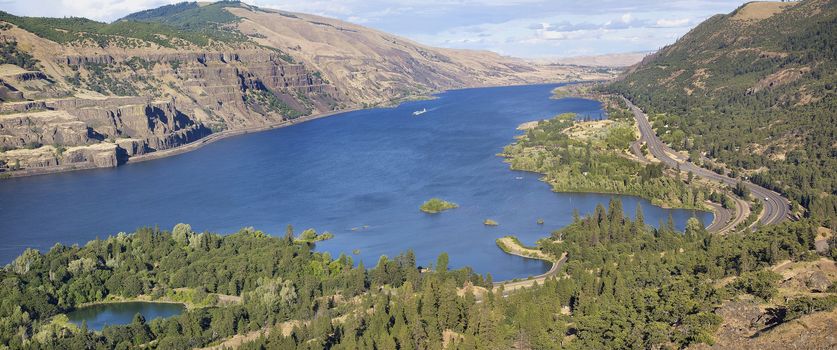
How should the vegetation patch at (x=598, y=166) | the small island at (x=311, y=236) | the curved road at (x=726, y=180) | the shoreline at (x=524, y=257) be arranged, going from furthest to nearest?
1. the vegetation patch at (x=598, y=166)
2. the curved road at (x=726, y=180)
3. the small island at (x=311, y=236)
4. the shoreline at (x=524, y=257)

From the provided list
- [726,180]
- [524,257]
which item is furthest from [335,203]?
[726,180]

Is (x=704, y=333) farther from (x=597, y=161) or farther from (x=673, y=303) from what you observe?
(x=597, y=161)

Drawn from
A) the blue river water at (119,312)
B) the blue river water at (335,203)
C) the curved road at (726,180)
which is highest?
the curved road at (726,180)

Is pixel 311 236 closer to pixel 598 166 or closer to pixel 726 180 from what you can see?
pixel 598 166

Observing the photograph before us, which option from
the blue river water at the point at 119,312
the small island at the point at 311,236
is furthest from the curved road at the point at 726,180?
the blue river water at the point at 119,312

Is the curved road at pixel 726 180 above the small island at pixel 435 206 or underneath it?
above

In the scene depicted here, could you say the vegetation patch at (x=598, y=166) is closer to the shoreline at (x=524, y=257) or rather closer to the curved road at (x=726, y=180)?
the curved road at (x=726, y=180)

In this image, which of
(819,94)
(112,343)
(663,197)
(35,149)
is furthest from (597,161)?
(35,149)
